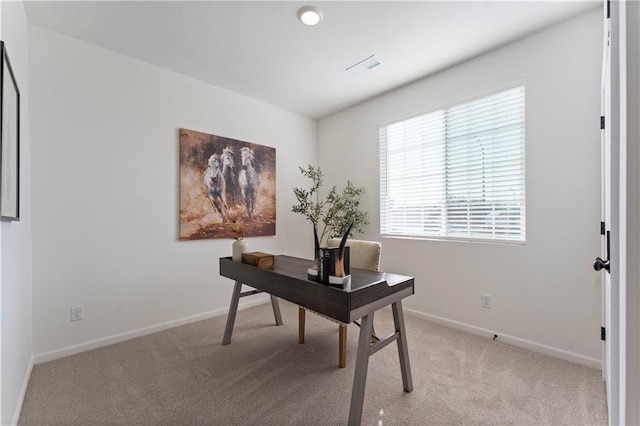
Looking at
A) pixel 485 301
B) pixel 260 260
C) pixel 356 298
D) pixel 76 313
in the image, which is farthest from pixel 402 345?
pixel 76 313

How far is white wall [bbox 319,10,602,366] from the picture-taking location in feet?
7.08

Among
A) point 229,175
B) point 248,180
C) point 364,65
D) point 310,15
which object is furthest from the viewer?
point 248,180

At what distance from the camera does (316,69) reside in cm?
296

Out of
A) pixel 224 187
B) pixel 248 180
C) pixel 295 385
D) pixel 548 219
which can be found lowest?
pixel 295 385

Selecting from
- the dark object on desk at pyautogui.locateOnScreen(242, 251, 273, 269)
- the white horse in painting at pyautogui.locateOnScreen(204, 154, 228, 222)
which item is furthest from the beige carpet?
the white horse in painting at pyautogui.locateOnScreen(204, 154, 228, 222)

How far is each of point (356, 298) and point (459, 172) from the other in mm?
2087

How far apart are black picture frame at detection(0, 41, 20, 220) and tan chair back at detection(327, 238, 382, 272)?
2.10 m

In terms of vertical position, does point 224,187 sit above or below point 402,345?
above

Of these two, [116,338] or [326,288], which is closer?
[326,288]

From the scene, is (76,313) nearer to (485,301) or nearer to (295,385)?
(295,385)

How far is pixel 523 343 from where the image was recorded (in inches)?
96.8

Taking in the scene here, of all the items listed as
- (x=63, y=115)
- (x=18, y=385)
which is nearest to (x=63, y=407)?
(x=18, y=385)

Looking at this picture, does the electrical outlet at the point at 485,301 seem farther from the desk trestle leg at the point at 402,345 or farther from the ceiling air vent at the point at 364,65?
the ceiling air vent at the point at 364,65

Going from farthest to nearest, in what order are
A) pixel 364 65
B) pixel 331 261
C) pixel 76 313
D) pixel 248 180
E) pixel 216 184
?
pixel 248 180, pixel 216 184, pixel 364 65, pixel 76 313, pixel 331 261
